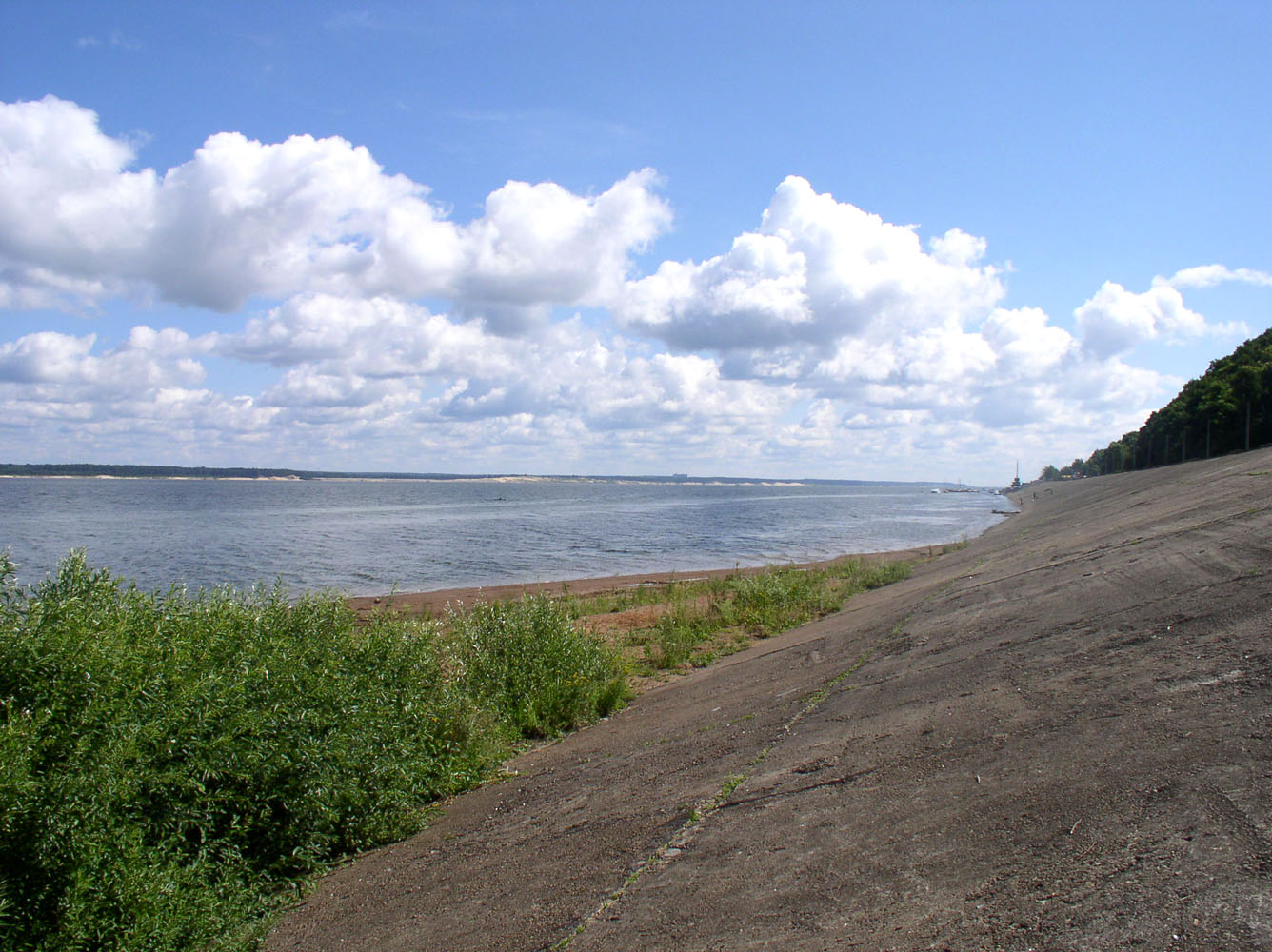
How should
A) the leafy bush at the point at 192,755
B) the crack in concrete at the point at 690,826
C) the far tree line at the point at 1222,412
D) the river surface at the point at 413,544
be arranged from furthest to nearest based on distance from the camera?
the far tree line at the point at 1222,412 → the river surface at the point at 413,544 → the crack in concrete at the point at 690,826 → the leafy bush at the point at 192,755

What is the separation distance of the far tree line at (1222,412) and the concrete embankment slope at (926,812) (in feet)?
222

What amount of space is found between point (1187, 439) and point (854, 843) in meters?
92.9

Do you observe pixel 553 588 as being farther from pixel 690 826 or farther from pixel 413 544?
pixel 690 826

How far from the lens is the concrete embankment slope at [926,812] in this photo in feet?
15.2

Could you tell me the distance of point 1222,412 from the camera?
6819 centimetres

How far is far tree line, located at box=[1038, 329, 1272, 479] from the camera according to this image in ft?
215

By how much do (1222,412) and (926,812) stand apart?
77.8 metres

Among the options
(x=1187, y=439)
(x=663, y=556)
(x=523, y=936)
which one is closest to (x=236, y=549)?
(x=663, y=556)

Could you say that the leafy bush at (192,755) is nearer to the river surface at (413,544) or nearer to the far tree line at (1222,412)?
the river surface at (413,544)

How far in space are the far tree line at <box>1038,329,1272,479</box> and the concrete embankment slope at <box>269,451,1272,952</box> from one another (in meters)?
67.5

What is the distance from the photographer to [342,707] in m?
7.79

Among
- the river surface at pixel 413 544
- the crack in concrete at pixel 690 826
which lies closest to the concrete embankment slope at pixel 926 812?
the crack in concrete at pixel 690 826

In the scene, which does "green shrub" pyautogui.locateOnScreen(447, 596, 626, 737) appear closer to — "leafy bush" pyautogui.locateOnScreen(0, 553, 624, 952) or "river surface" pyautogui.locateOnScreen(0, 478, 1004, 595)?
"leafy bush" pyautogui.locateOnScreen(0, 553, 624, 952)

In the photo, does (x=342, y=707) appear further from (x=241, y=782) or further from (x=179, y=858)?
(x=179, y=858)
